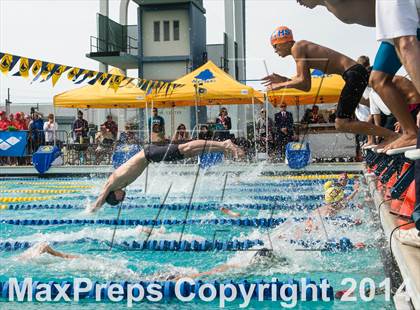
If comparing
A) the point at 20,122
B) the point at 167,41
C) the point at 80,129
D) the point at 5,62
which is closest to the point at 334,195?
the point at 5,62

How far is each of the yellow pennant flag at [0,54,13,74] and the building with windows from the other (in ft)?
40.9

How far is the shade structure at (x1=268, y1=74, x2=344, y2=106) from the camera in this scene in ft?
41.4

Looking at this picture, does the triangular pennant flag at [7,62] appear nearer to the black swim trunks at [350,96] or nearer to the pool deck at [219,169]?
the pool deck at [219,169]

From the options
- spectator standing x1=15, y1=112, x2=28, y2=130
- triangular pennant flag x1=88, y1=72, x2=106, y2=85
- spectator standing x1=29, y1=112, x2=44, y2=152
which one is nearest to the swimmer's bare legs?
triangular pennant flag x1=88, y1=72, x2=106, y2=85

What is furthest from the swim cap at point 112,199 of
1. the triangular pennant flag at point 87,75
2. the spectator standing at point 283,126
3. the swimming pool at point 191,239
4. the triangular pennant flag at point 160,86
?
the triangular pennant flag at point 160,86

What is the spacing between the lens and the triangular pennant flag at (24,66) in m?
8.99

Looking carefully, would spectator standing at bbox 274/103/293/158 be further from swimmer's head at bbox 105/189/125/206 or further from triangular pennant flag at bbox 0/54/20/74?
swimmer's head at bbox 105/189/125/206

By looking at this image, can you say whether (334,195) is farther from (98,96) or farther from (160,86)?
(98,96)

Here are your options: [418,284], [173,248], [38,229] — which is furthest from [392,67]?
[38,229]

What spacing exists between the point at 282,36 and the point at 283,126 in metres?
7.85

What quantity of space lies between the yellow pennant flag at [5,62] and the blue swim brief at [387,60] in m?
6.91

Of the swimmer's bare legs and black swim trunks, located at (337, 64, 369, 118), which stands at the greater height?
black swim trunks, located at (337, 64, 369, 118)

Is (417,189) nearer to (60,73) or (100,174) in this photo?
(60,73)

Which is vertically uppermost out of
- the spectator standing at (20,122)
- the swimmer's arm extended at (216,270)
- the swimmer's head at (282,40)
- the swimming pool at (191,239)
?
the swimmer's head at (282,40)
